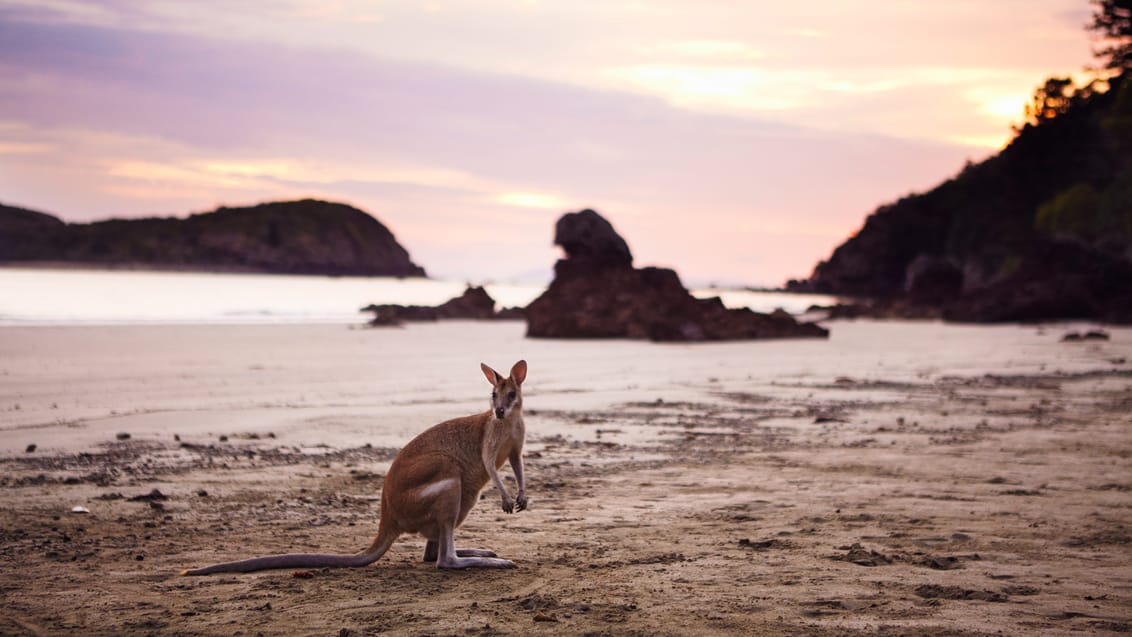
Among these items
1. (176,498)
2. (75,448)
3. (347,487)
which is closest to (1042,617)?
(347,487)

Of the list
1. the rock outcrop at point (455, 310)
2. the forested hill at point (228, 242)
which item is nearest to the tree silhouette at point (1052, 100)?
the rock outcrop at point (455, 310)

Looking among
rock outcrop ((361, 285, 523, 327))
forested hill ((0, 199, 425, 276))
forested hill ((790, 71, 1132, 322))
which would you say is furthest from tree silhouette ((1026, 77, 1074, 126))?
forested hill ((0, 199, 425, 276))

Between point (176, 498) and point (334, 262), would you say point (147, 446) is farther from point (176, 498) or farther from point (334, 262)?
point (334, 262)

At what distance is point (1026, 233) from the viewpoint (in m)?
66.3

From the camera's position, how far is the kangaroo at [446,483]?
562 cm

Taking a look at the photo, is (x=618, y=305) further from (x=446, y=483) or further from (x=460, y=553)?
(x=446, y=483)

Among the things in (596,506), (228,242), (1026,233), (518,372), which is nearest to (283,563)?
(518,372)

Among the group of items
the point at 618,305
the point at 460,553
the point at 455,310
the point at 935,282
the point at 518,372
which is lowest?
the point at 460,553

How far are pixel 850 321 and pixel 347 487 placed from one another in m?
35.0

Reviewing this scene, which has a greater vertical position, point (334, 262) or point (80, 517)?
point (334, 262)

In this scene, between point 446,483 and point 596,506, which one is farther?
point 596,506

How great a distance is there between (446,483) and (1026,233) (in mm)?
68416

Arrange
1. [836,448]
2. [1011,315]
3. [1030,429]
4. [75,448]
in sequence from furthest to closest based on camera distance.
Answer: [1011,315], [1030,429], [836,448], [75,448]

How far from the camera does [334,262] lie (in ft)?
445
